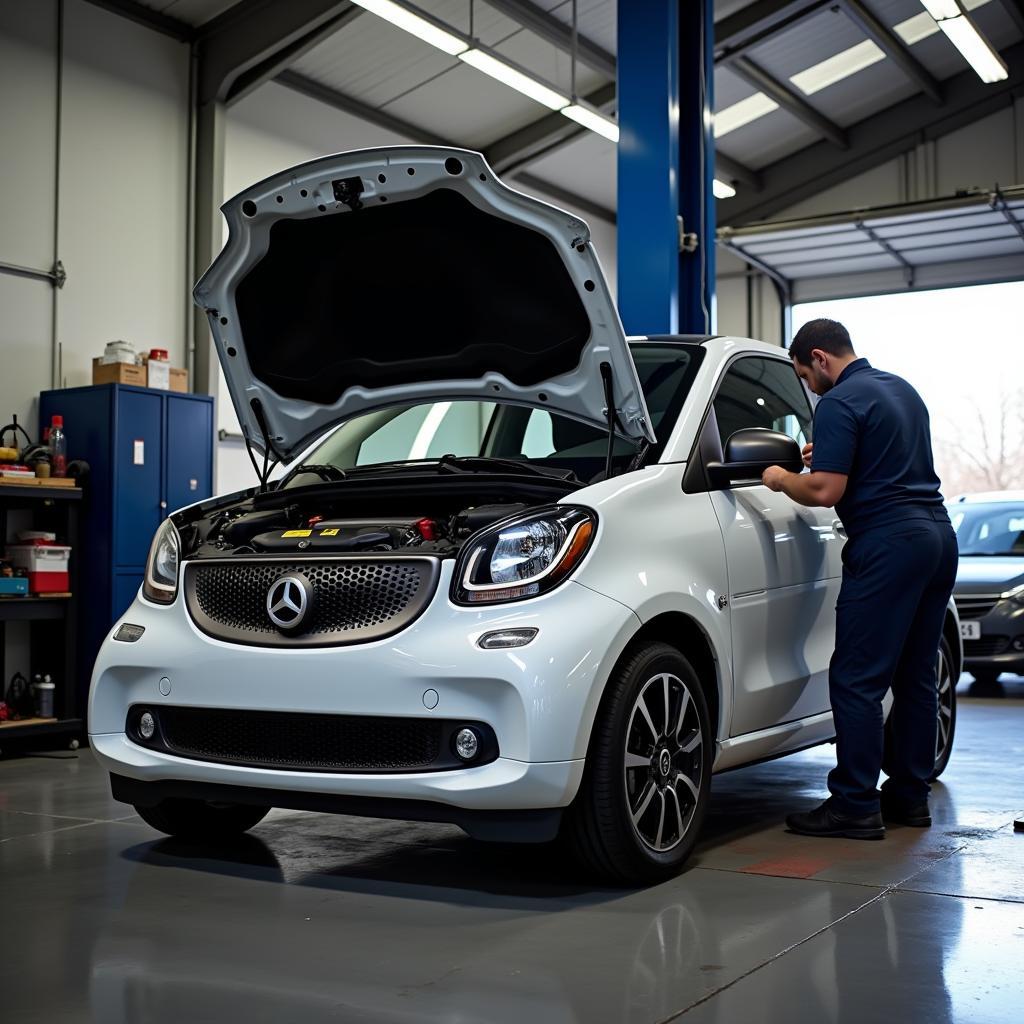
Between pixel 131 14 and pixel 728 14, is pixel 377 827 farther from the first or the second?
pixel 728 14

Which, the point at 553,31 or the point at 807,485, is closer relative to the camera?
the point at 807,485

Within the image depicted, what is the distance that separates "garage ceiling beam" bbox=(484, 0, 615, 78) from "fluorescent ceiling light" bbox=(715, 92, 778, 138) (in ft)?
8.83

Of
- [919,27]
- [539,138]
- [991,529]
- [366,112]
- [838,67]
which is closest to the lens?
[991,529]

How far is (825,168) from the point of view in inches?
680

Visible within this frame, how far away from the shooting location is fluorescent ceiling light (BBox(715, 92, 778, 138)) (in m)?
15.4

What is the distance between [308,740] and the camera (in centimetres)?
345

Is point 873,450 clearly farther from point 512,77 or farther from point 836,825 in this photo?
point 512,77

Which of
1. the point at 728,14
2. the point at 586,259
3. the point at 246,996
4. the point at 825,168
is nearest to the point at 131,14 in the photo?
the point at 728,14

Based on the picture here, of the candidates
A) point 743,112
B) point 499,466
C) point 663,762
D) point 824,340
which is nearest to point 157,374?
point 499,466

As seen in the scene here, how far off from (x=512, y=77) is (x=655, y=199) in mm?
3707

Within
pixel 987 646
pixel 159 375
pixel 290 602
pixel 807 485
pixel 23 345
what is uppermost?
pixel 23 345

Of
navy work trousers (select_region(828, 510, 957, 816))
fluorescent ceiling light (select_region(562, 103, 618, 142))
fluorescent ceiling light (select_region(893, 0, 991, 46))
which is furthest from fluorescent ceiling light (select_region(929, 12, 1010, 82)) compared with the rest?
navy work trousers (select_region(828, 510, 957, 816))

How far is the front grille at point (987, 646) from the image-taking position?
9.45 meters

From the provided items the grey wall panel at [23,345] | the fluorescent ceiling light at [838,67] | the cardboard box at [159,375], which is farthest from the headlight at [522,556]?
the fluorescent ceiling light at [838,67]
